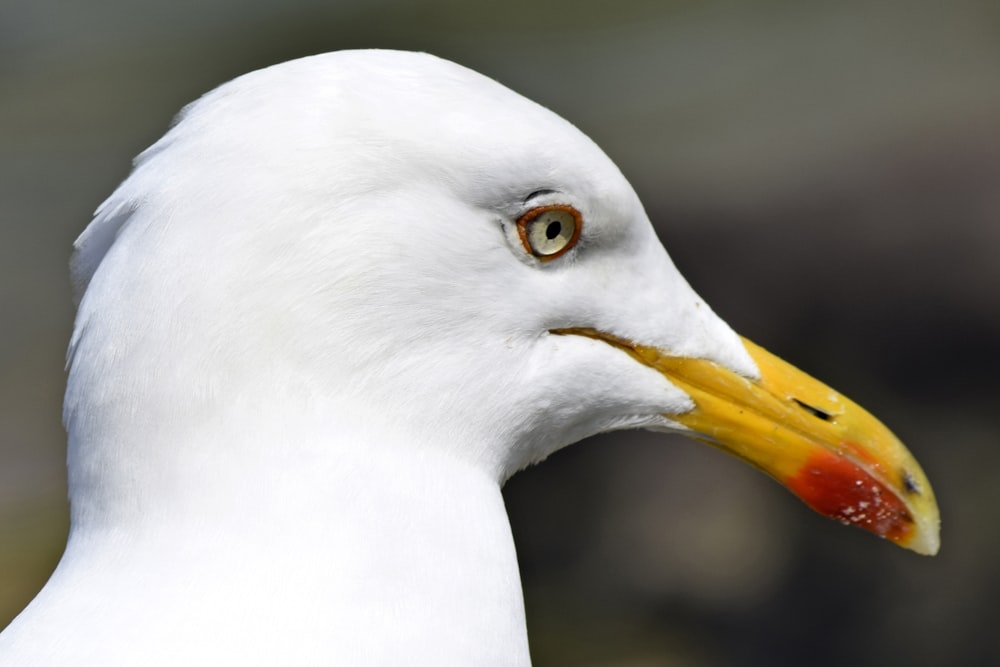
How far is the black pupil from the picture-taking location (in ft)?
6.79

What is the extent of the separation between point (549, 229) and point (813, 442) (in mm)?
617

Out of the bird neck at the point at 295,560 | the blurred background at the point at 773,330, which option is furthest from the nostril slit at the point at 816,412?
the blurred background at the point at 773,330

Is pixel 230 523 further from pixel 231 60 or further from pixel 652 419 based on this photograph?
pixel 231 60

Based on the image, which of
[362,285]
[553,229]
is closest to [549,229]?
[553,229]

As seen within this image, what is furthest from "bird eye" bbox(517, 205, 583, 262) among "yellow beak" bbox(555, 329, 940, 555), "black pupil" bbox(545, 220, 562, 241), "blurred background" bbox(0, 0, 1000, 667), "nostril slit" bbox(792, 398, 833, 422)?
"blurred background" bbox(0, 0, 1000, 667)

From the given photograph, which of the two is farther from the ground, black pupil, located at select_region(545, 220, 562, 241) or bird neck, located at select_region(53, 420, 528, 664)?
black pupil, located at select_region(545, 220, 562, 241)

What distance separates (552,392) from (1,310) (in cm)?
508

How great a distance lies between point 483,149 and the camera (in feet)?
6.47

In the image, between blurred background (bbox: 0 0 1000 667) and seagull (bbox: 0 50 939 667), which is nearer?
seagull (bbox: 0 50 939 667)

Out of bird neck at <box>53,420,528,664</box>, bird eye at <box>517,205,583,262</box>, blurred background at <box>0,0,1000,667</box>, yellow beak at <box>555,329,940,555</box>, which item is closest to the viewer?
bird neck at <box>53,420,528,664</box>

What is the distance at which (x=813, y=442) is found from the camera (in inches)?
92.0

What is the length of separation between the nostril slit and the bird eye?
0.53m

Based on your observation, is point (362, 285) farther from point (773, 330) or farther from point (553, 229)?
point (773, 330)

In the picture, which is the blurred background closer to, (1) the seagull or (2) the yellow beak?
(2) the yellow beak
